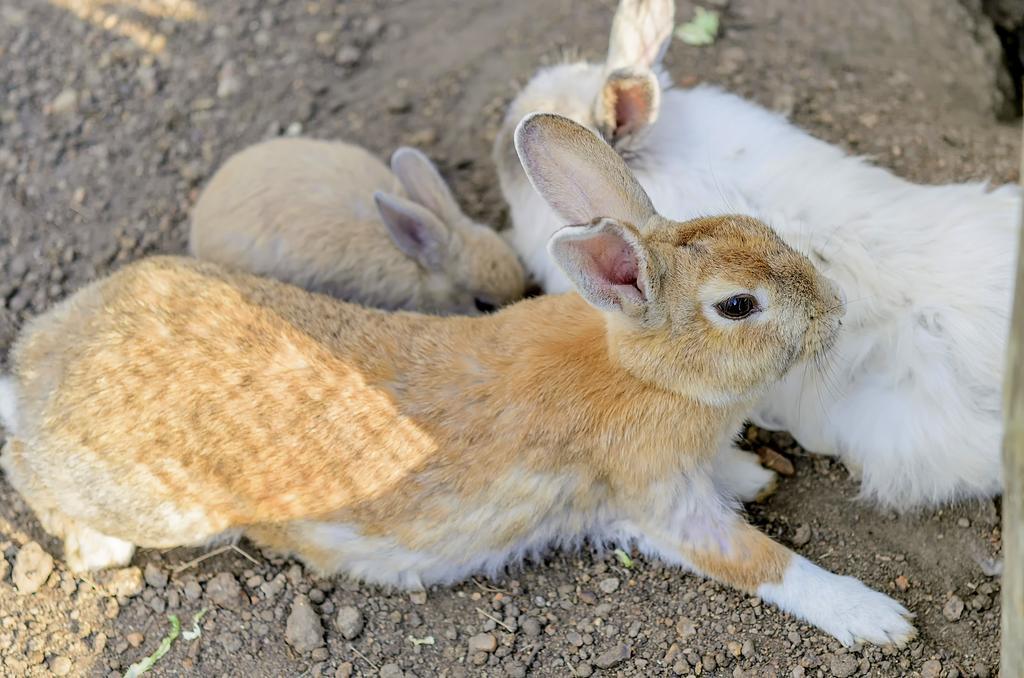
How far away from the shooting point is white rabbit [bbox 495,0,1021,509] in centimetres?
406

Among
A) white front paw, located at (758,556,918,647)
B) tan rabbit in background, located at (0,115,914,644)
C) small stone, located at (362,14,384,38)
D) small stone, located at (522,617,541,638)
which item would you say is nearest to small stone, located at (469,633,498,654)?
small stone, located at (522,617,541,638)

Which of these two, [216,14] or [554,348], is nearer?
[554,348]

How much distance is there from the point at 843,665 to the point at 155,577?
2.72 m

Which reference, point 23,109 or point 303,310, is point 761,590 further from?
point 23,109

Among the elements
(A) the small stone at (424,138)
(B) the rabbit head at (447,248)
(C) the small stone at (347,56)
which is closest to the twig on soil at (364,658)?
(B) the rabbit head at (447,248)

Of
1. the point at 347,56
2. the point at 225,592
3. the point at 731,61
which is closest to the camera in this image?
the point at 225,592

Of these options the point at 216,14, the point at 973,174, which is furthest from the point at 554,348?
the point at 216,14

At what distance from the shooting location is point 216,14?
654 cm

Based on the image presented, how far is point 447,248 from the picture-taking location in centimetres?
547

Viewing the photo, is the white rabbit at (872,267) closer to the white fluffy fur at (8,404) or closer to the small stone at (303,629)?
the small stone at (303,629)

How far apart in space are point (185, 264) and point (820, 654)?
3.00 meters

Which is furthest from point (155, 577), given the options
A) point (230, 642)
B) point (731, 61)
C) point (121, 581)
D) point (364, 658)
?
point (731, 61)

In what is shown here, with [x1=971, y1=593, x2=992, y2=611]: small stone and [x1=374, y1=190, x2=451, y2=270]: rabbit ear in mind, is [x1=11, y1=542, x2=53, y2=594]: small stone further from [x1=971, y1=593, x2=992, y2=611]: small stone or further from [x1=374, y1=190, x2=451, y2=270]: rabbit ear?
[x1=971, y1=593, x2=992, y2=611]: small stone

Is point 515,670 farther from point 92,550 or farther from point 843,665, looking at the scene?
point 92,550
